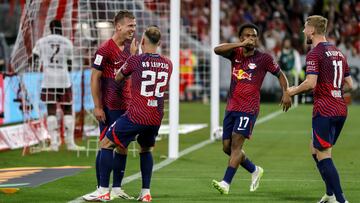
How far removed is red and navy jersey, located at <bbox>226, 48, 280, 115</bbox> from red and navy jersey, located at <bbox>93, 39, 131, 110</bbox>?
1352 mm

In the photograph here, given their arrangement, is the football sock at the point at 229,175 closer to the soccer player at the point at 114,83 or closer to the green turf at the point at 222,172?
the green turf at the point at 222,172

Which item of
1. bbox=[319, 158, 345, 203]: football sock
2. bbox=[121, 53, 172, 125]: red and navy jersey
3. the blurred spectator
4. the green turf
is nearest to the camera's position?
bbox=[319, 158, 345, 203]: football sock

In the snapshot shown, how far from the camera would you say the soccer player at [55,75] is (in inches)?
714

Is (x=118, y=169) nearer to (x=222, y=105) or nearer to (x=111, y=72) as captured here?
(x=111, y=72)

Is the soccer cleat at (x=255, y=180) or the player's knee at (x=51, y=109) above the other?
the player's knee at (x=51, y=109)

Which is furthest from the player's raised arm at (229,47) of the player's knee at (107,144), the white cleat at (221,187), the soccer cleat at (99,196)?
the soccer cleat at (99,196)

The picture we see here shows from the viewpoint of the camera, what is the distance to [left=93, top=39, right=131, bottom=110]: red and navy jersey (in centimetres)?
1160

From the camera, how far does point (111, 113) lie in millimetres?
11820

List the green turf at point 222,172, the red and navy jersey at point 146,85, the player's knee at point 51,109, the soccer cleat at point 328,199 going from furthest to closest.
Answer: the player's knee at point 51,109 < the green turf at point 222,172 < the soccer cleat at point 328,199 < the red and navy jersey at point 146,85

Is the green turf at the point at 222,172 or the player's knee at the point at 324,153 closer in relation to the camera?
the player's knee at the point at 324,153

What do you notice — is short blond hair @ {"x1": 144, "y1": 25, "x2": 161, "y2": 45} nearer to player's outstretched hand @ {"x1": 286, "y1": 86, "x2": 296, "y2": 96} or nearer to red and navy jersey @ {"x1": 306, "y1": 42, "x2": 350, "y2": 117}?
player's outstretched hand @ {"x1": 286, "y1": 86, "x2": 296, "y2": 96}

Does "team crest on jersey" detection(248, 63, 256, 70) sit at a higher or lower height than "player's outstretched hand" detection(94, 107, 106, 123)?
higher

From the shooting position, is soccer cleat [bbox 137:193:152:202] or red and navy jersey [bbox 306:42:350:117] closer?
red and navy jersey [bbox 306:42:350:117]

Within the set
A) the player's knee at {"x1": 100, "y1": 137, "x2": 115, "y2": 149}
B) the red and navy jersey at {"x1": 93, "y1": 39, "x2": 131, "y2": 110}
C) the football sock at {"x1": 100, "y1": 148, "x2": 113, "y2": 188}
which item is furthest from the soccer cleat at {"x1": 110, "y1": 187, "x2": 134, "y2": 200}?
the red and navy jersey at {"x1": 93, "y1": 39, "x2": 131, "y2": 110}
